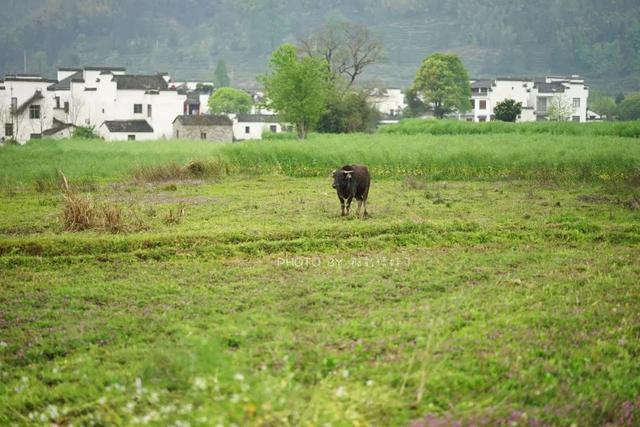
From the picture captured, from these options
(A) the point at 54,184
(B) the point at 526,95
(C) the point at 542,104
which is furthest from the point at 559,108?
(A) the point at 54,184

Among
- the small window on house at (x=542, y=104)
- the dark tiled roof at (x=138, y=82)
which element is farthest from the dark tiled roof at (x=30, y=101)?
the small window on house at (x=542, y=104)

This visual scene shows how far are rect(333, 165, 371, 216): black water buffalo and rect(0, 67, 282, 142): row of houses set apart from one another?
48.6 m

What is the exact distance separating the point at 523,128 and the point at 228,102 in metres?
52.9

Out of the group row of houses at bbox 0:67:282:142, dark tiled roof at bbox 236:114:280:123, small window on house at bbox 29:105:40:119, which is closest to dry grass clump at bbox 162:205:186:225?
row of houses at bbox 0:67:282:142

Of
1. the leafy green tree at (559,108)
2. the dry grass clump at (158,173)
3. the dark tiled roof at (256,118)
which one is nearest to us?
the dry grass clump at (158,173)

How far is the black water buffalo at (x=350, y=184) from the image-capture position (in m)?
19.2

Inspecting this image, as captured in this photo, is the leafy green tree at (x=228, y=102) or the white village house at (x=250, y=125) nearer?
the white village house at (x=250, y=125)

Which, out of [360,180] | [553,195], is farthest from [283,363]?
[553,195]

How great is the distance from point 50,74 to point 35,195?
569 feet

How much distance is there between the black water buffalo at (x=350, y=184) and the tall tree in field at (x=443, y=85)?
64487 millimetres

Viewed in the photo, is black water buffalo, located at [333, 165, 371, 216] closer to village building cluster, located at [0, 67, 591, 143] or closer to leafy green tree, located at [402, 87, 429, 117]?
village building cluster, located at [0, 67, 591, 143]

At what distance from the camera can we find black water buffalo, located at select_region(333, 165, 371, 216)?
19.2 metres

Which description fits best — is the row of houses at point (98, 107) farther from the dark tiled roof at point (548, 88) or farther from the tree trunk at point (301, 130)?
the dark tiled roof at point (548, 88)

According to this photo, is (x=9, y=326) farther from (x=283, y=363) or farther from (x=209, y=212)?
(x=209, y=212)
